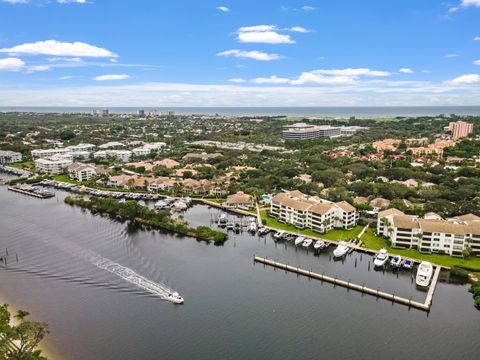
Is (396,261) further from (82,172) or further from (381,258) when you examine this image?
(82,172)

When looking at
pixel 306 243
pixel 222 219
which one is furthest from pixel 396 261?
Answer: pixel 222 219

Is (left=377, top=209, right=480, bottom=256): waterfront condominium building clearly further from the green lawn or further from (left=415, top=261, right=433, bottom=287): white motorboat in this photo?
(left=415, top=261, right=433, bottom=287): white motorboat

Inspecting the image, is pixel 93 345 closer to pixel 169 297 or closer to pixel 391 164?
pixel 169 297

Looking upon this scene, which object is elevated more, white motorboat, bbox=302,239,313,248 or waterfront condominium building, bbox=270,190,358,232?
waterfront condominium building, bbox=270,190,358,232

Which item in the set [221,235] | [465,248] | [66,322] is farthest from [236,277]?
[465,248]

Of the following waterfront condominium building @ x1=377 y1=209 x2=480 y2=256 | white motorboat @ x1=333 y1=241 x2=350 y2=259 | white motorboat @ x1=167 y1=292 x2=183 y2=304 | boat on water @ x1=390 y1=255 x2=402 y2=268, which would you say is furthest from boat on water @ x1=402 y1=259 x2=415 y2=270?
white motorboat @ x1=167 y1=292 x2=183 y2=304
